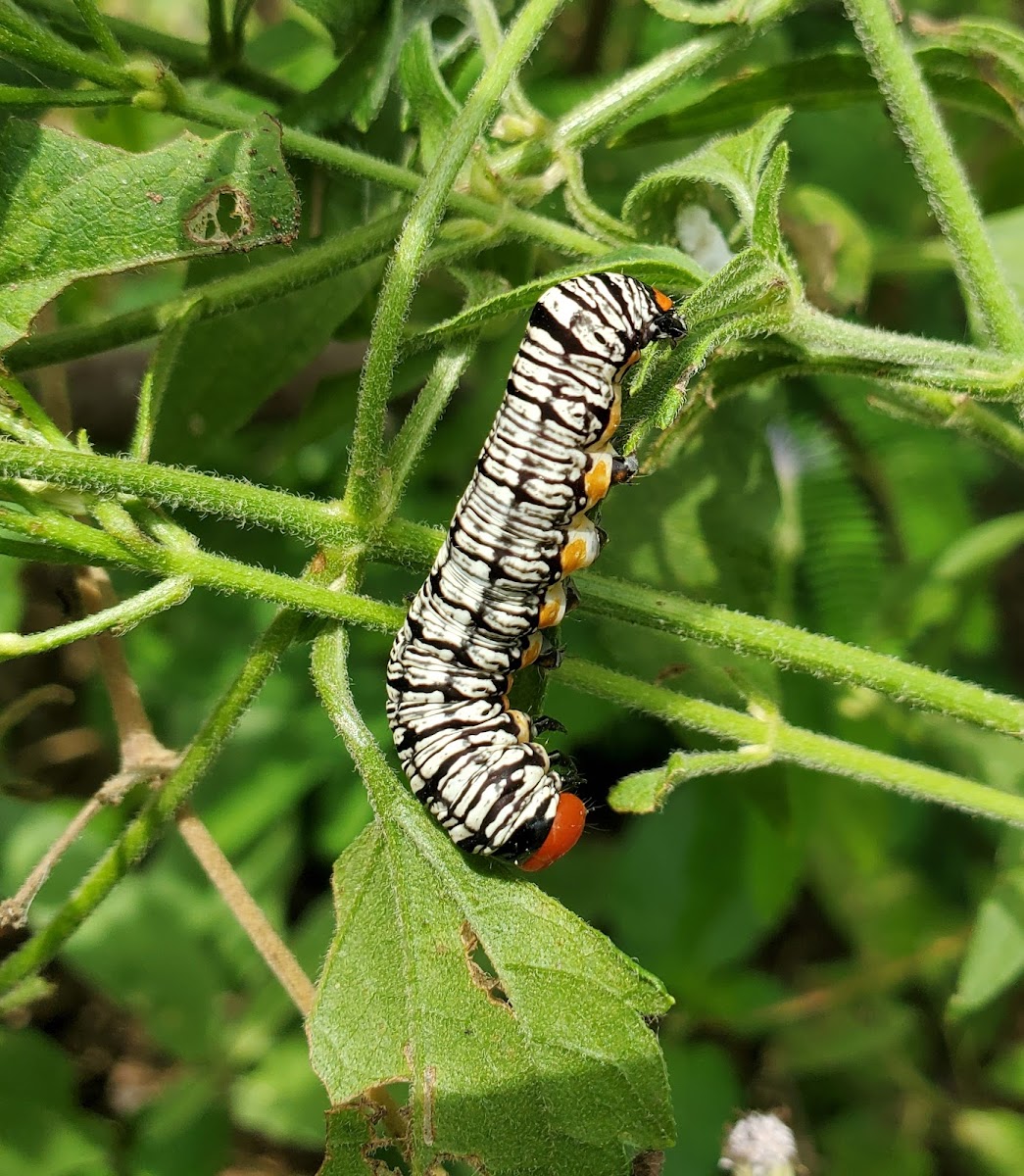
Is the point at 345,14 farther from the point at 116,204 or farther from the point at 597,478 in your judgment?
the point at 597,478

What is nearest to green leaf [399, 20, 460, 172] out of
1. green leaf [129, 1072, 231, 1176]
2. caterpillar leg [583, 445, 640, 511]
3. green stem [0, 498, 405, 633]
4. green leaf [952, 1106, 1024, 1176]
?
caterpillar leg [583, 445, 640, 511]

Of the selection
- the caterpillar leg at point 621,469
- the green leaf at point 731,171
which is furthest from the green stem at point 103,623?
the green leaf at point 731,171

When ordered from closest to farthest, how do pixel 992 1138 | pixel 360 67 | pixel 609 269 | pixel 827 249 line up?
pixel 609 269, pixel 360 67, pixel 827 249, pixel 992 1138

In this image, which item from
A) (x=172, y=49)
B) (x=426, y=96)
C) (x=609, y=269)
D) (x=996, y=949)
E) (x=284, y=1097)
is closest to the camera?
(x=609, y=269)

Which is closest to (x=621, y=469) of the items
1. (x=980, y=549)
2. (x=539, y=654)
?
(x=539, y=654)

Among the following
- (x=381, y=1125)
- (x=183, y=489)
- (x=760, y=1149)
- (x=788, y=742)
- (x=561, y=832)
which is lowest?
(x=760, y=1149)

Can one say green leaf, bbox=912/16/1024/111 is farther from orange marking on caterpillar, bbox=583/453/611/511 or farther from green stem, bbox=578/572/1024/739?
green stem, bbox=578/572/1024/739

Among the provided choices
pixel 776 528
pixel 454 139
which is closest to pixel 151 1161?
pixel 776 528
